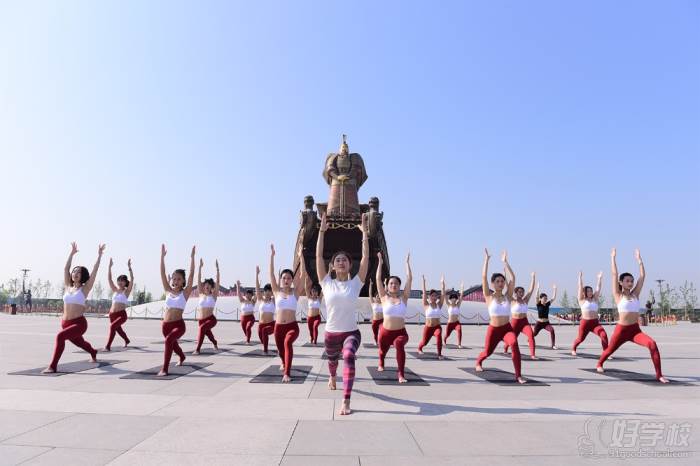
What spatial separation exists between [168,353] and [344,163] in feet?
134

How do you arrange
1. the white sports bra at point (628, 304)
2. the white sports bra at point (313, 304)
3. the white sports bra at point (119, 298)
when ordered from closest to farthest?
the white sports bra at point (628, 304) < the white sports bra at point (119, 298) < the white sports bra at point (313, 304)

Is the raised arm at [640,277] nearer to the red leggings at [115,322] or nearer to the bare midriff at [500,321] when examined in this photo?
the bare midriff at [500,321]

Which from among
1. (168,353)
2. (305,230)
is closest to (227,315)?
(305,230)

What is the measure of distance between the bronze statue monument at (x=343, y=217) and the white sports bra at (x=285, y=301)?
32.7m

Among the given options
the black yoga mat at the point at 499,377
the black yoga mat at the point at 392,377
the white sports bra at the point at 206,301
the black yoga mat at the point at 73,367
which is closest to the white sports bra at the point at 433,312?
the black yoga mat at the point at 499,377

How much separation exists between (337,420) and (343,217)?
39.6 meters

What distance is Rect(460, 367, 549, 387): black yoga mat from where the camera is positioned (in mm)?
7566

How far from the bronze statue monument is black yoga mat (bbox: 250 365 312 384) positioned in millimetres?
32055

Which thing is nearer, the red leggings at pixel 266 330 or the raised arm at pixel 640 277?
the raised arm at pixel 640 277

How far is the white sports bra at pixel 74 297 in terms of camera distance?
914 cm

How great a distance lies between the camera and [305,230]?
44219mm

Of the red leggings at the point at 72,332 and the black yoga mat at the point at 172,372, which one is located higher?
the red leggings at the point at 72,332

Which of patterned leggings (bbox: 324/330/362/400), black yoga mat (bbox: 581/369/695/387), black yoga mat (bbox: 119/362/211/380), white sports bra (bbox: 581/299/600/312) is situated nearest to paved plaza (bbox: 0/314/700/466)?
black yoga mat (bbox: 581/369/695/387)

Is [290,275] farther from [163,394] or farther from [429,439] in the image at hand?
[429,439]
